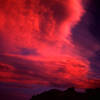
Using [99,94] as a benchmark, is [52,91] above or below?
above

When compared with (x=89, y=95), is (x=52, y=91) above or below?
above

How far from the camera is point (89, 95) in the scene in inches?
2682

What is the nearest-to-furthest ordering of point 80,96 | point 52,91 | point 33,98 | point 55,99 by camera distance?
point 80,96, point 55,99, point 52,91, point 33,98

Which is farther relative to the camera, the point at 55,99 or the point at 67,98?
the point at 55,99

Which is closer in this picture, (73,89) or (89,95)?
(89,95)

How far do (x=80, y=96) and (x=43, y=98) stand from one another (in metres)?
35.2

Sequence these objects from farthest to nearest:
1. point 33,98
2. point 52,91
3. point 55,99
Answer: point 33,98
point 52,91
point 55,99

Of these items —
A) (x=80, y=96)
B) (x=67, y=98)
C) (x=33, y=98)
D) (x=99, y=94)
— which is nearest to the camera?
(x=99, y=94)

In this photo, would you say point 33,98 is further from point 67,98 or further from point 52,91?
point 67,98

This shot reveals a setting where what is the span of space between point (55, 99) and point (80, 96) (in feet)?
62.5

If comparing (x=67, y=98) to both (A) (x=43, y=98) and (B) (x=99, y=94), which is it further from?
(A) (x=43, y=98)

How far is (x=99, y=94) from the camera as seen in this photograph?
64.9m

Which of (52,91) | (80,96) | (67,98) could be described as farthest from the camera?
(52,91)

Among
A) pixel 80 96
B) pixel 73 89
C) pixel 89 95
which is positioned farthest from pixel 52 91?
pixel 89 95
